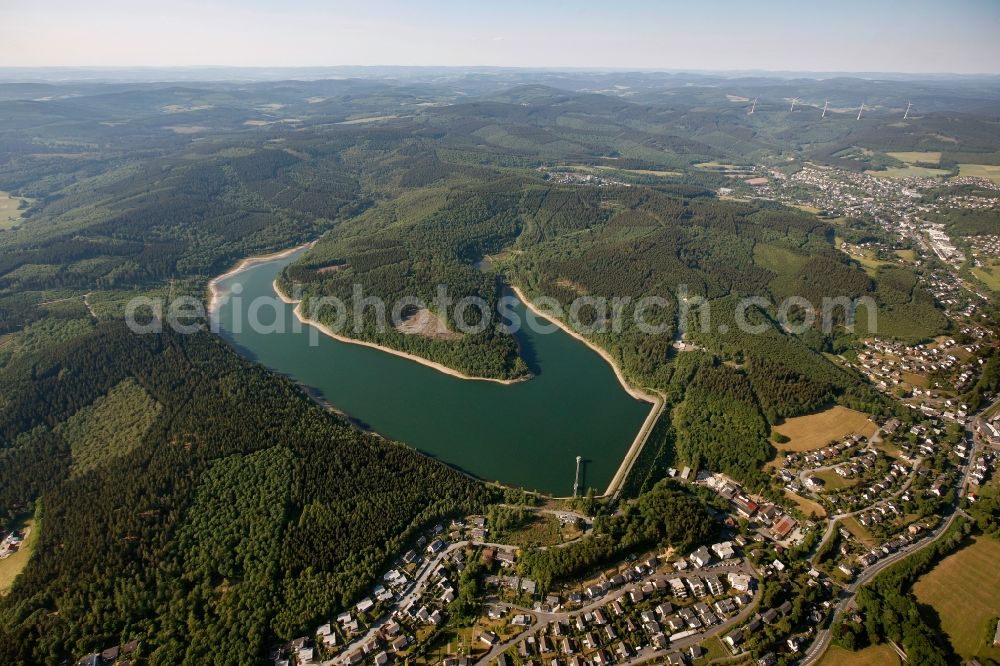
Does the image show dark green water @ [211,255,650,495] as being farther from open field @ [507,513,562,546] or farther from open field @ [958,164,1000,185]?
open field @ [958,164,1000,185]

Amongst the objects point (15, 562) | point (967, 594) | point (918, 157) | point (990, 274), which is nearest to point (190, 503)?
point (15, 562)

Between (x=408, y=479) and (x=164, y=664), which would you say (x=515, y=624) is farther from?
(x=164, y=664)

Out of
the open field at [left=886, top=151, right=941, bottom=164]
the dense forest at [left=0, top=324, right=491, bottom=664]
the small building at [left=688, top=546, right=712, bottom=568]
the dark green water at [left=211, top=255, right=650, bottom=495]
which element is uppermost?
the open field at [left=886, top=151, right=941, bottom=164]

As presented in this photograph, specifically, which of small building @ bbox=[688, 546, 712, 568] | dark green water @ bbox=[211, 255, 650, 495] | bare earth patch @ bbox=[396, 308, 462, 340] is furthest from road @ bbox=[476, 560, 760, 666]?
bare earth patch @ bbox=[396, 308, 462, 340]

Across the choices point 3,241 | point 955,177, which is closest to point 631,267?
point 3,241

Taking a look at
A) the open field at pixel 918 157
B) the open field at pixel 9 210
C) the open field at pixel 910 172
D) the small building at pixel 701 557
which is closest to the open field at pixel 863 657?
the small building at pixel 701 557

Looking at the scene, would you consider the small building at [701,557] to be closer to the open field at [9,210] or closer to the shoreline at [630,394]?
the shoreline at [630,394]
